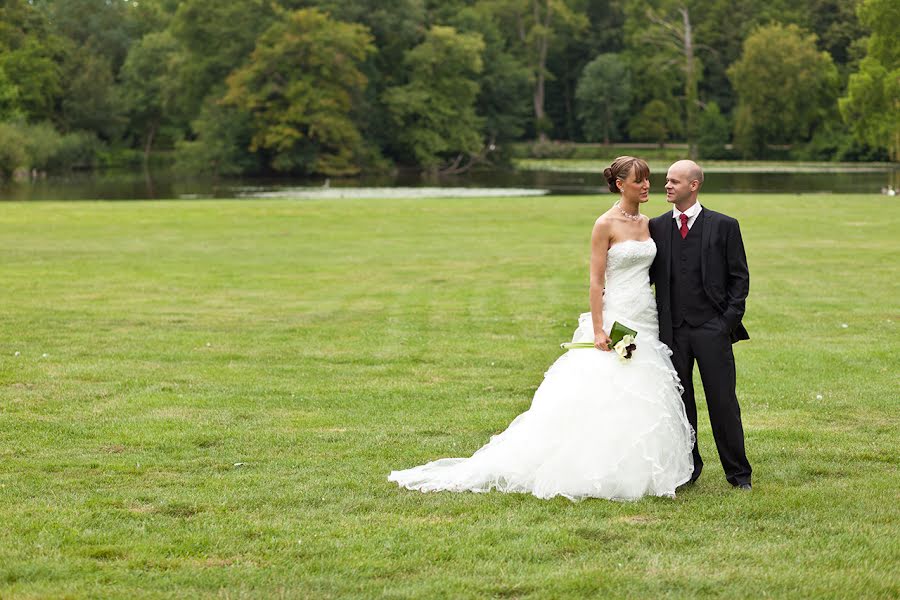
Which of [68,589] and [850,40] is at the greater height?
[850,40]

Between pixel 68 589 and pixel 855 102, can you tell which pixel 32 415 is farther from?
pixel 855 102

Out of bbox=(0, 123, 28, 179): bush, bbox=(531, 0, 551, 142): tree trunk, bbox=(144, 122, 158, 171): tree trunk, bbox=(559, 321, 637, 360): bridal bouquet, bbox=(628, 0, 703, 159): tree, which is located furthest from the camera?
bbox=(531, 0, 551, 142): tree trunk

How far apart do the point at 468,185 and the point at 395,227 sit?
4367 cm

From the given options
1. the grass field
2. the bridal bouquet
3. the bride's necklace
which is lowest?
the grass field

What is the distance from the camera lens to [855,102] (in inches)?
2454

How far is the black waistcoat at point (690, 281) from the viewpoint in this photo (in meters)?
7.92

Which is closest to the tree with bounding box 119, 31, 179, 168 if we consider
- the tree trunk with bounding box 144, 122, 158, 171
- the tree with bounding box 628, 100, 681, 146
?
the tree trunk with bounding box 144, 122, 158, 171

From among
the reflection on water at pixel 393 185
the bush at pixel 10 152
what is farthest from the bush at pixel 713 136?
the bush at pixel 10 152

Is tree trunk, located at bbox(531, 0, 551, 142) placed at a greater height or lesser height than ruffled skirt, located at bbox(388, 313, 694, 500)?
greater

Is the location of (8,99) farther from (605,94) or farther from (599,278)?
(599,278)

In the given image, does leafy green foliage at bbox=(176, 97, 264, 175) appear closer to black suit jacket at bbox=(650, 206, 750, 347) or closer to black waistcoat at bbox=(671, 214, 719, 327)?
black waistcoat at bbox=(671, 214, 719, 327)

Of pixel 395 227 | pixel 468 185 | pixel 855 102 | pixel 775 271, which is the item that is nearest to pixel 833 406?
pixel 775 271

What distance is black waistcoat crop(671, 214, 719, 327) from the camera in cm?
792

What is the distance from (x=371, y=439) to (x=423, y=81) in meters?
89.6
